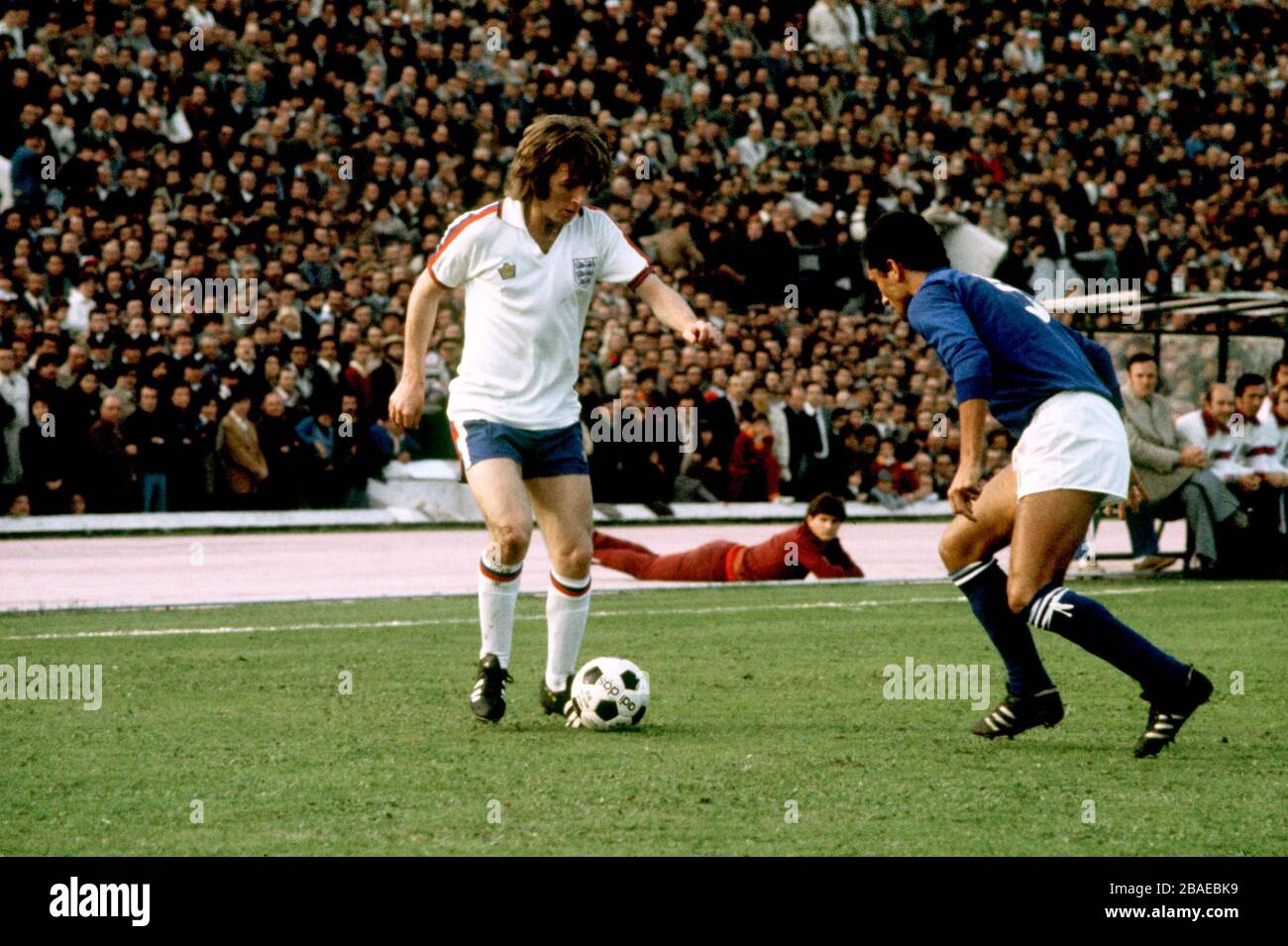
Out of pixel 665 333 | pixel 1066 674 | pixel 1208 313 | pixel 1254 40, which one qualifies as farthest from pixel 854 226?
pixel 1066 674

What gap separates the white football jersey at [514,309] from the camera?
7488mm

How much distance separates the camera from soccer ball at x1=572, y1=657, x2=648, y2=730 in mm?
7414

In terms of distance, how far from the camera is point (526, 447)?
24.9ft

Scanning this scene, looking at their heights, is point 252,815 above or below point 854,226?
below

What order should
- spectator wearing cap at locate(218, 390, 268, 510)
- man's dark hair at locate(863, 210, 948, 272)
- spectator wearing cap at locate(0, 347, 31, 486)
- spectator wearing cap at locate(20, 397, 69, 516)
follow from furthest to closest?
spectator wearing cap at locate(218, 390, 268, 510) < spectator wearing cap at locate(20, 397, 69, 516) < spectator wearing cap at locate(0, 347, 31, 486) < man's dark hair at locate(863, 210, 948, 272)

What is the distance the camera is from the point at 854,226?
27562 millimetres

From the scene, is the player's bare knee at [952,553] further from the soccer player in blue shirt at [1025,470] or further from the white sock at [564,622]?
the white sock at [564,622]

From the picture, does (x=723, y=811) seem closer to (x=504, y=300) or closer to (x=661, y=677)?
(x=504, y=300)

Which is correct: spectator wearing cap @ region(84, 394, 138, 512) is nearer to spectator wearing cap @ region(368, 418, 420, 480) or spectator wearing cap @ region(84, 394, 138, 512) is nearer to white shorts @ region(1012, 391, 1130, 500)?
spectator wearing cap @ region(368, 418, 420, 480)

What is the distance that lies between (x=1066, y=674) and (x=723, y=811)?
3.92 meters

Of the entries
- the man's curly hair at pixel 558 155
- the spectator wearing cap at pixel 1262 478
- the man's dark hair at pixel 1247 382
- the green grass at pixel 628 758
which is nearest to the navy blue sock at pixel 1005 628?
the green grass at pixel 628 758

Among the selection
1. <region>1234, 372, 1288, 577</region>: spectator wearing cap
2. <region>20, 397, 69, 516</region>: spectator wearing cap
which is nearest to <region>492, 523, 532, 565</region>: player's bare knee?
<region>1234, 372, 1288, 577</region>: spectator wearing cap

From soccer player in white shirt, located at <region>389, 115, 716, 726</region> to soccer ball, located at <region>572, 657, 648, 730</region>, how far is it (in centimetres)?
9

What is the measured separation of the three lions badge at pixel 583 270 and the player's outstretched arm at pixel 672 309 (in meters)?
0.20
